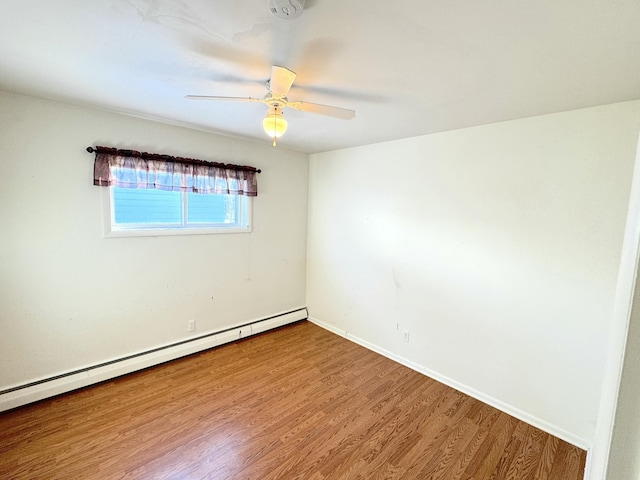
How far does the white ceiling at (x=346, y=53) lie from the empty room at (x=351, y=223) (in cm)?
1

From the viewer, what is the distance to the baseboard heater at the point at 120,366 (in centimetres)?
215

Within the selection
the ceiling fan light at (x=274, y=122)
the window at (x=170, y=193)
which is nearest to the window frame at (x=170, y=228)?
the window at (x=170, y=193)

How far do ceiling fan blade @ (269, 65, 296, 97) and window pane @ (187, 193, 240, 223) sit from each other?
1.87m

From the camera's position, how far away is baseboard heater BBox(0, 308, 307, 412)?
2.15 metres

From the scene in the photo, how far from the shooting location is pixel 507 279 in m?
2.28

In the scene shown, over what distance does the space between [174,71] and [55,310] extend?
6.78ft

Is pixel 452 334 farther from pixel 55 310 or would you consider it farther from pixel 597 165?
pixel 55 310

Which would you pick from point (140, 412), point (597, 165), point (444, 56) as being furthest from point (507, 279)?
point (140, 412)


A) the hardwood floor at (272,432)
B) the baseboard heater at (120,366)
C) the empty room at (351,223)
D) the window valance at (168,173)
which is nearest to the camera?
the empty room at (351,223)

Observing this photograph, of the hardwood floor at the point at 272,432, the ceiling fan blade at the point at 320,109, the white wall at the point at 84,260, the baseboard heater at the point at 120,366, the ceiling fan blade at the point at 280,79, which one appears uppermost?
the ceiling fan blade at the point at 280,79

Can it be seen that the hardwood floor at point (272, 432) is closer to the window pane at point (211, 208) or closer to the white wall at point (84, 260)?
the white wall at point (84, 260)

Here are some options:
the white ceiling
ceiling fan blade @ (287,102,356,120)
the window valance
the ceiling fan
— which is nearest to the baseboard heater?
the window valance

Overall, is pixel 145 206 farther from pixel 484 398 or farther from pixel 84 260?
pixel 484 398

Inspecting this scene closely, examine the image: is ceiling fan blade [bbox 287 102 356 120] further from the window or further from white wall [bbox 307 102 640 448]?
the window
